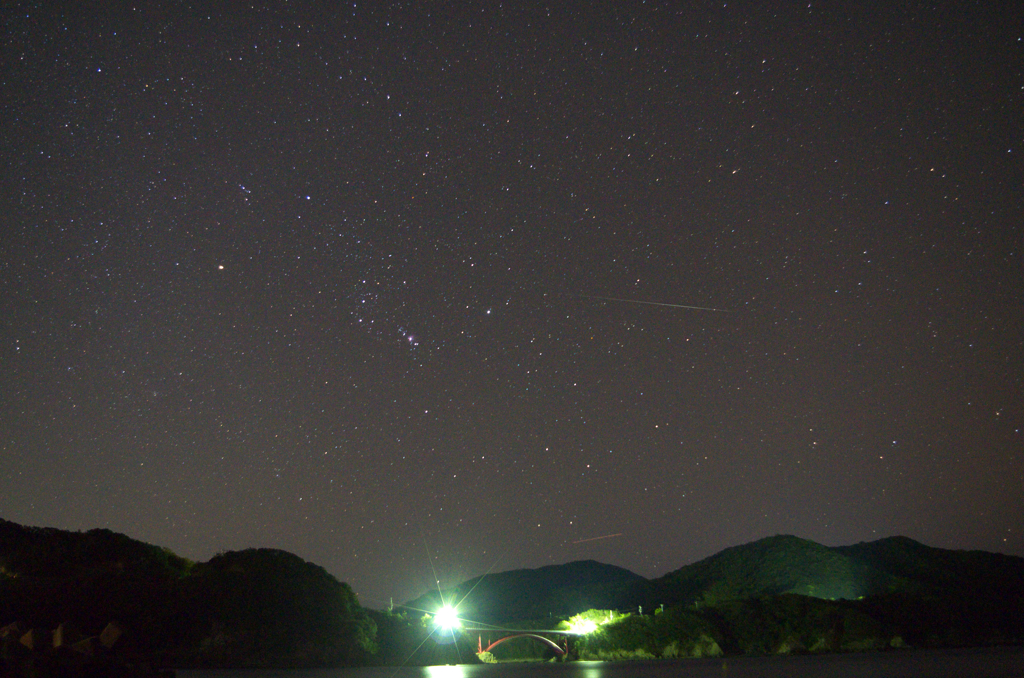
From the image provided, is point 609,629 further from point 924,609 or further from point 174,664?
point 174,664

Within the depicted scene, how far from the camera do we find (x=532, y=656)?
176 feet

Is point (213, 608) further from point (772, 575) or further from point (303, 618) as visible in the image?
point (772, 575)

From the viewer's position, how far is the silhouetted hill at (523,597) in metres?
135

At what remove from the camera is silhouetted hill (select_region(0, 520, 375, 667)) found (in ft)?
103

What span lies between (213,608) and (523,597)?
142216mm

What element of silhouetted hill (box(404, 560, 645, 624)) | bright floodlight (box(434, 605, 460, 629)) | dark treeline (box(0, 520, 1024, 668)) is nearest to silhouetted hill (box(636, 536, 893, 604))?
silhouetted hill (box(404, 560, 645, 624))

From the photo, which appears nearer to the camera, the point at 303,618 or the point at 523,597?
the point at 303,618

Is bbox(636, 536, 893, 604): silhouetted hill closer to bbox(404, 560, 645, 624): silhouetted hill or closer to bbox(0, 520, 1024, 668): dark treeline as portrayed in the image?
bbox(404, 560, 645, 624): silhouetted hill

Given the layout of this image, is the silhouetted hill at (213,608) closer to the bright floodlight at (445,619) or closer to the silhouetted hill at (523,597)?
the bright floodlight at (445,619)

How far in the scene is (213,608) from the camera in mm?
34062

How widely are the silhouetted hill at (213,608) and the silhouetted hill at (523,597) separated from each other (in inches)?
2951

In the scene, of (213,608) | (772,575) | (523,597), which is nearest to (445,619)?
(213,608)

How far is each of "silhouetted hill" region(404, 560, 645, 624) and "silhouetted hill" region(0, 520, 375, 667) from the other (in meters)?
74.9

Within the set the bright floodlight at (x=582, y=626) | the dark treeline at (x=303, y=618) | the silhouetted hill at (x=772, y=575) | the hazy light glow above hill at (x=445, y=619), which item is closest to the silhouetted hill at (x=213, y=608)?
the dark treeline at (x=303, y=618)
